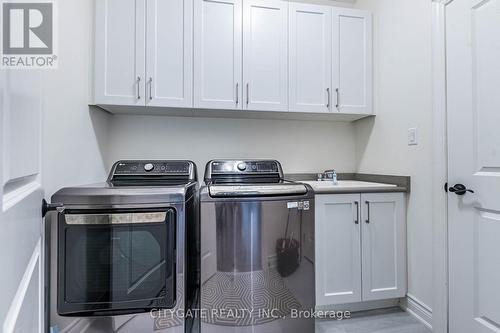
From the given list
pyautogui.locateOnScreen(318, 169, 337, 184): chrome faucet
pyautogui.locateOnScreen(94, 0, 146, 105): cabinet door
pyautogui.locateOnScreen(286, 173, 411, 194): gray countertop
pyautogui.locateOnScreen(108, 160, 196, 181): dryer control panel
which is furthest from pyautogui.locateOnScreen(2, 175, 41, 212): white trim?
pyautogui.locateOnScreen(318, 169, 337, 184): chrome faucet

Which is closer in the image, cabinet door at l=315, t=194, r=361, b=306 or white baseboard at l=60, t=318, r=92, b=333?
white baseboard at l=60, t=318, r=92, b=333

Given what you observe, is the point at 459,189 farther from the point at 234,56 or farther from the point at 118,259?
the point at 118,259

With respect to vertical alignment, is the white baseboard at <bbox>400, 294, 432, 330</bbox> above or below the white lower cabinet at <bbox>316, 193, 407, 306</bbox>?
below

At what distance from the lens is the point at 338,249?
6.02 feet

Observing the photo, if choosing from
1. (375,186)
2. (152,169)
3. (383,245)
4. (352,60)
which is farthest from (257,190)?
(352,60)

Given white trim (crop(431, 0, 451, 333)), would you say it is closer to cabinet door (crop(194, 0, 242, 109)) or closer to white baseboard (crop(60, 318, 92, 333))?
cabinet door (crop(194, 0, 242, 109))

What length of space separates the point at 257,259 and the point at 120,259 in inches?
27.6

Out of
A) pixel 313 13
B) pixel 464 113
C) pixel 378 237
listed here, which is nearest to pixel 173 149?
pixel 313 13

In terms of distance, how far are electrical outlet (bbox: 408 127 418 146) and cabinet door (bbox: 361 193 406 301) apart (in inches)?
15.3

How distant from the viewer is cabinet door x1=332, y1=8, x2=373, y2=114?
2.17 meters

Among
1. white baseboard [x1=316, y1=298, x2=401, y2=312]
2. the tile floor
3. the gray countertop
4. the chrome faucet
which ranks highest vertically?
the chrome faucet

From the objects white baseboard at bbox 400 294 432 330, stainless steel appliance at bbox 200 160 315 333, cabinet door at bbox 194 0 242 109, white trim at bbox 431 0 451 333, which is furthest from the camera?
cabinet door at bbox 194 0 242 109

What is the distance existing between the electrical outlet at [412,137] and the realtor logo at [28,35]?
2072mm

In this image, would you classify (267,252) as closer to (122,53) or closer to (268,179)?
(268,179)
